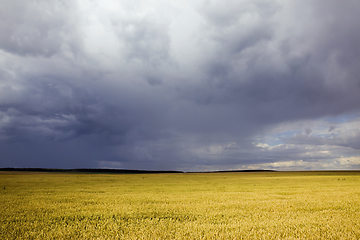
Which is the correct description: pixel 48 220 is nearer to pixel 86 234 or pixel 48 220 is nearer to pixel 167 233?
pixel 86 234

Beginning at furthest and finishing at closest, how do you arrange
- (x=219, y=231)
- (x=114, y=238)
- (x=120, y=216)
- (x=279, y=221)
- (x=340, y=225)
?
(x=120, y=216)
(x=279, y=221)
(x=340, y=225)
(x=219, y=231)
(x=114, y=238)

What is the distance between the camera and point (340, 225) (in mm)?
8195

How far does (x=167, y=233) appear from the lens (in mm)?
7336

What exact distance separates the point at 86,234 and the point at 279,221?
7.65m

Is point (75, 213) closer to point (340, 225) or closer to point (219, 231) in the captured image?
point (219, 231)

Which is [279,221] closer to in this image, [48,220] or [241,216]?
[241,216]

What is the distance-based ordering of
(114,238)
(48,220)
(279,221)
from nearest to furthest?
(114,238), (279,221), (48,220)

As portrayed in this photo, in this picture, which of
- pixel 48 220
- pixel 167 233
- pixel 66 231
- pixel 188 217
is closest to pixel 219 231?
pixel 167 233

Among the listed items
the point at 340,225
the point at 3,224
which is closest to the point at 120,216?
the point at 3,224

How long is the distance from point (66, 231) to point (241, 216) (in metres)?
7.45

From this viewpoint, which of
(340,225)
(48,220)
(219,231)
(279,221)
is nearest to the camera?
(219,231)

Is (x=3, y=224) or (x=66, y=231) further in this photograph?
(x=3, y=224)

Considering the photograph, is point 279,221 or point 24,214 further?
point 24,214

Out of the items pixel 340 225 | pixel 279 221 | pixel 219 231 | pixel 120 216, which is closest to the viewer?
pixel 219 231
